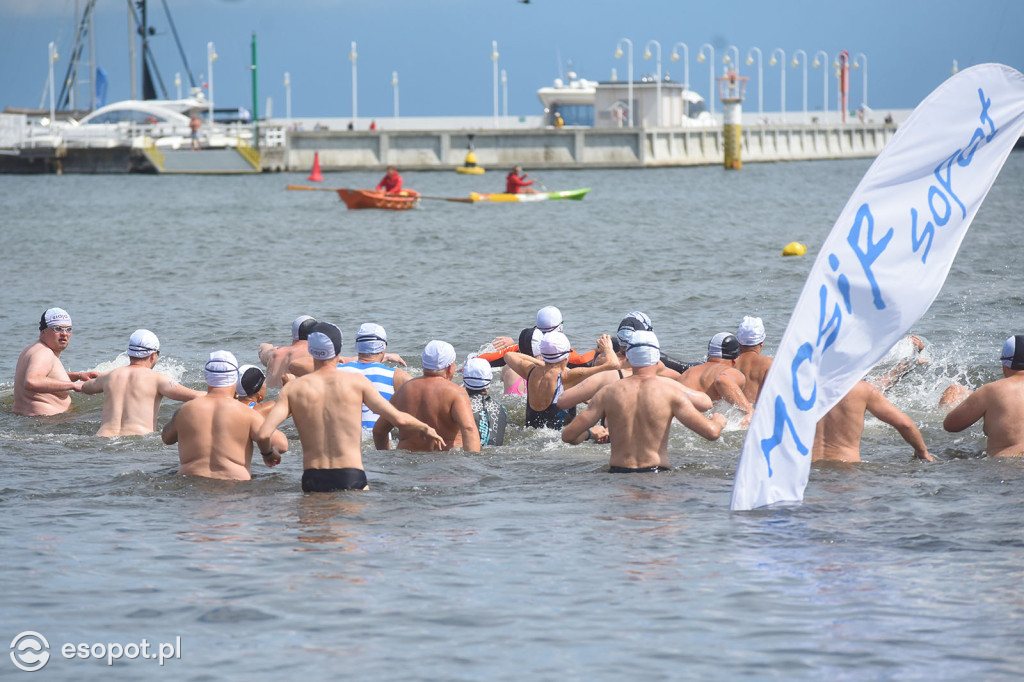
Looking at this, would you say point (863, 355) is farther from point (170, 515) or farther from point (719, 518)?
point (170, 515)

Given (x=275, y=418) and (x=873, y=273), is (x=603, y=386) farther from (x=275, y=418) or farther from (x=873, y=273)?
(x=873, y=273)

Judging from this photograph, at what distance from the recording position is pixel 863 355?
7.04 metres

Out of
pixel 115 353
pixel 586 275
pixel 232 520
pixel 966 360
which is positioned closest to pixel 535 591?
pixel 232 520

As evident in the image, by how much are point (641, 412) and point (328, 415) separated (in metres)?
2.33

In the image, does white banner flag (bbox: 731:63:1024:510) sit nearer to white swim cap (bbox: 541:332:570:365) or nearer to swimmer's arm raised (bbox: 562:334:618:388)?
swimmer's arm raised (bbox: 562:334:618:388)

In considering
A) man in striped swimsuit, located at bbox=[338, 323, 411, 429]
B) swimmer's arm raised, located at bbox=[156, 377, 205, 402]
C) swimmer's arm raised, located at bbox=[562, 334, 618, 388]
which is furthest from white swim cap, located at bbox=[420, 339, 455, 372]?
swimmer's arm raised, located at bbox=[156, 377, 205, 402]

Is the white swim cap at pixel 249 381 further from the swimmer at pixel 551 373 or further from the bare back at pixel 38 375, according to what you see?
the bare back at pixel 38 375

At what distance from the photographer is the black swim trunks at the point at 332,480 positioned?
9.09m

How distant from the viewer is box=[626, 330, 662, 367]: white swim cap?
9.41m

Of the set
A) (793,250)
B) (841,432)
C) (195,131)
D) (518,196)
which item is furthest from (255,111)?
(841,432)

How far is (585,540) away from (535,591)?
1017mm

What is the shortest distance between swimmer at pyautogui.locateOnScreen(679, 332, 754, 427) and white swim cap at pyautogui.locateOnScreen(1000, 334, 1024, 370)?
205 centimetres

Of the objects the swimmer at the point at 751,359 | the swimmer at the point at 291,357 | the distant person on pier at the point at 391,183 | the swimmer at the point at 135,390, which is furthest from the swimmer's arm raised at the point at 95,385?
the distant person on pier at the point at 391,183

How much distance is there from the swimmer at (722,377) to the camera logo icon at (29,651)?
610 centimetres
